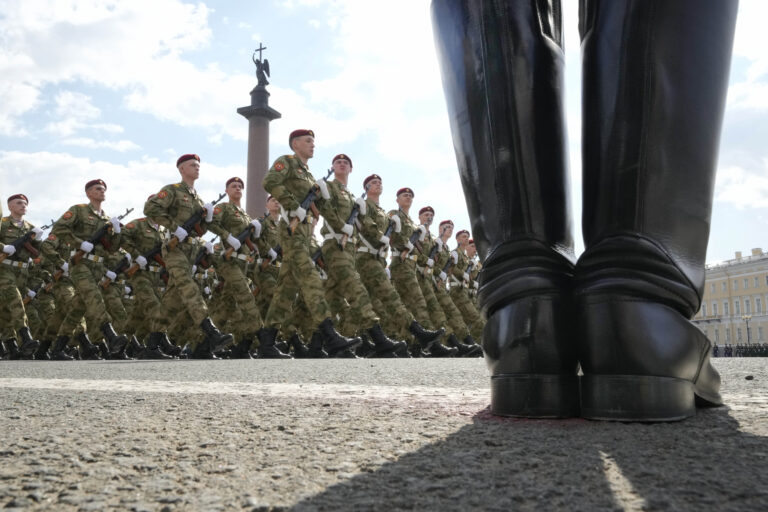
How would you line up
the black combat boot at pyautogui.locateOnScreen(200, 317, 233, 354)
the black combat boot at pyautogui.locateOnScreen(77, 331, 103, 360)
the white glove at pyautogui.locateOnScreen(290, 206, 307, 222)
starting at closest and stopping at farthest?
the black combat boot at pyautogui.locateOnScreen(200, 317, 233, 354)
the white glove at pyautogui.locateOnScreen(290, 206, 307, 222)
the black combat boot at pyautogui.locateOnScreen(77, 331, 103, 360)

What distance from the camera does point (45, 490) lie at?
61 cm

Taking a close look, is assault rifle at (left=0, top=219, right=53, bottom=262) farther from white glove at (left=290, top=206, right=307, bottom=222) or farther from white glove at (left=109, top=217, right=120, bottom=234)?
white glove at (left=290, top=206, right=307, bottom=222)

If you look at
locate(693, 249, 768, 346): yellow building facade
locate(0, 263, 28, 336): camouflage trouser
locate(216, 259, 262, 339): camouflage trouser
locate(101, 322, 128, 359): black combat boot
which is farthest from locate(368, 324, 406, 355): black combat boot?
locate(693, 249, 768, 346): yellow building facade

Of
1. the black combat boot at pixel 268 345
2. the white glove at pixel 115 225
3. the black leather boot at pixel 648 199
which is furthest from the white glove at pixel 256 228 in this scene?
the black leather boot at pixel 648 199

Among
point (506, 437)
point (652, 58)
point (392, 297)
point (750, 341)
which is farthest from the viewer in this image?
point (750, 341)

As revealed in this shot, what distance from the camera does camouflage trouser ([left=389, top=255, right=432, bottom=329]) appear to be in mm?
9125

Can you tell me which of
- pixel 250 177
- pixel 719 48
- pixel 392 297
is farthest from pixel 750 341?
pixel 719 48

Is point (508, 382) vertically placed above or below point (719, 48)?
below

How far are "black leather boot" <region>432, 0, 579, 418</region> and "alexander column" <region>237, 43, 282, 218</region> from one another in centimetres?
2210

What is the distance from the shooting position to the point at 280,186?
6.68 metres

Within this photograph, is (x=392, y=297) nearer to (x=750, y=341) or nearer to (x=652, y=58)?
(x=652, y=58)

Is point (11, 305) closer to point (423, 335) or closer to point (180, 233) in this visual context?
point (180, 233)

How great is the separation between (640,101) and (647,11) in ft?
0.45

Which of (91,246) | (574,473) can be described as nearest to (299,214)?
(91,246)
